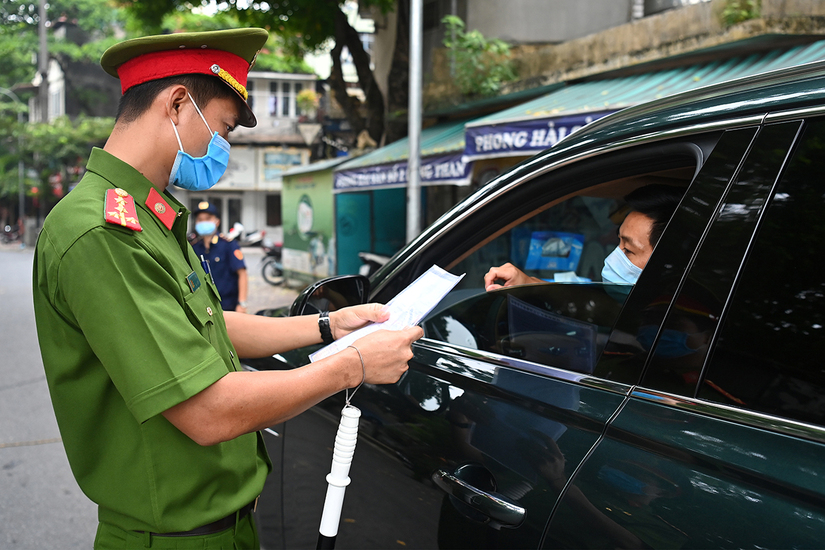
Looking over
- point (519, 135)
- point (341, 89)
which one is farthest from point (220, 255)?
point (341, 89)

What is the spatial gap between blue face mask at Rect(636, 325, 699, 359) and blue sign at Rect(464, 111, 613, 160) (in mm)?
4731

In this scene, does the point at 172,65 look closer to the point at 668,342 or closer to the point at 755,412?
the point at 668,342

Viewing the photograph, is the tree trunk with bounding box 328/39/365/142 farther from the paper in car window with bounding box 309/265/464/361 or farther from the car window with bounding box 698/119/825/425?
the car window with bounding box 698/119/825/425

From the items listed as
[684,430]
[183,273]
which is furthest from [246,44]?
[684,430]

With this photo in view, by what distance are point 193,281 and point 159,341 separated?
27 cm

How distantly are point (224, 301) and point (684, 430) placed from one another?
18.3ft

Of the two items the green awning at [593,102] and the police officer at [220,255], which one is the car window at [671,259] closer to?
the green awning at [593,102]

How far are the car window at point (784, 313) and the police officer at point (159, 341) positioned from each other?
62 cm

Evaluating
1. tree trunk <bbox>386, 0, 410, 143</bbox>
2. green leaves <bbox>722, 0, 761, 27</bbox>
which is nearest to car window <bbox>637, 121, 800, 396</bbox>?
green leaves <bbox>722, 0, 761, 27</bbox>

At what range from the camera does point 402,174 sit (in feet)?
29.7

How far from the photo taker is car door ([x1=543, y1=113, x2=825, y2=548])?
0.99 m

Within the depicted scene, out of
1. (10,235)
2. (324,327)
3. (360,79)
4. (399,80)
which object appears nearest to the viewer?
(324,327)

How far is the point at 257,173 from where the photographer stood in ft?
105

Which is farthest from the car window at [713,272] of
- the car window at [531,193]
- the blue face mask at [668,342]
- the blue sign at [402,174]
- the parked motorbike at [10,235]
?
the parked motorbike at [10,235]
